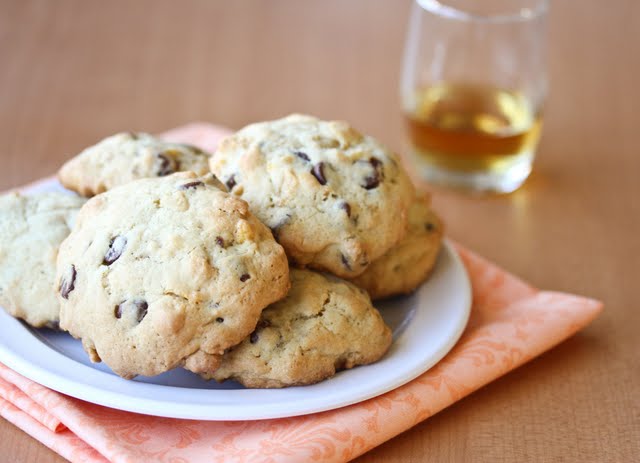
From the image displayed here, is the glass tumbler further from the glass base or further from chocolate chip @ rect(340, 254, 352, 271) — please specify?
chocolate chip @ rect(340, 254, 352, 271)

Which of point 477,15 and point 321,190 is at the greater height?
point 477,15

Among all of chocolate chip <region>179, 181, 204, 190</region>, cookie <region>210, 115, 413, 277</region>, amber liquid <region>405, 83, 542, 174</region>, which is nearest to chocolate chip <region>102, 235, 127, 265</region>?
chocolate chip <region>179, 181, 204, 190</region>

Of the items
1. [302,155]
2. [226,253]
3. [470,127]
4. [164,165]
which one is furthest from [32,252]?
[470,127]

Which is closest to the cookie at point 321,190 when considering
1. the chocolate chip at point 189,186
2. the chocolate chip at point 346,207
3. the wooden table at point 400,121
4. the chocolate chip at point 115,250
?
the chocolate chip at point 346,207

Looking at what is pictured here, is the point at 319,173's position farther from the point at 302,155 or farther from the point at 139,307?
the point at 139,307

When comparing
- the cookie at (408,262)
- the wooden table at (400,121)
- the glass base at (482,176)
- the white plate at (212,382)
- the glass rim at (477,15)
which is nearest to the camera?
the white plate at (212,382)

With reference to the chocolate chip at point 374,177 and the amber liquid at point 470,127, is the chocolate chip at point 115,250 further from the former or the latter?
the amber liquid at point 470,127
